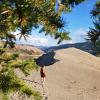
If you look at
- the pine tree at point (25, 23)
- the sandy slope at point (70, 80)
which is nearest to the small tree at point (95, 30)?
the pine tree at point (25, 23)

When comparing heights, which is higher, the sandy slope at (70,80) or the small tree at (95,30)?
the small tree at (95,30)

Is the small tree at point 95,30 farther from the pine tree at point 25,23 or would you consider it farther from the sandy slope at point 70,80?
the sandy slope at point 70,80

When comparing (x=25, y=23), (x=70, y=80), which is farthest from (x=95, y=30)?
(x=70, y=80)

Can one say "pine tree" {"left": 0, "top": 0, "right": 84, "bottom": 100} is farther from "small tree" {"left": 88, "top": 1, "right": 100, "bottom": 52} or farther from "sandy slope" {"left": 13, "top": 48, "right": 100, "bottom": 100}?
"sandy slope" {"left": 13, "top": 48, "right": 100, "bottom": 100}

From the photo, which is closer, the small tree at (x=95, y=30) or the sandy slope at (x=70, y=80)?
the small tree at (x=95, y=30)

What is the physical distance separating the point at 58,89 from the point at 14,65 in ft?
71.3

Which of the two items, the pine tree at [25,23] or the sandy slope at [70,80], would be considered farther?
the sandy slope at [70,80]

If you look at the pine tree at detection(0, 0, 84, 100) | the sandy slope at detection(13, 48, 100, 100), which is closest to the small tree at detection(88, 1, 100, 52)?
the pine tree at detection(0, 0, 84, 100)

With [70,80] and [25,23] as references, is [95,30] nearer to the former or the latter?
[25,23]

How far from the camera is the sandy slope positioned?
987 inches

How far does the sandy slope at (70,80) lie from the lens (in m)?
25.1

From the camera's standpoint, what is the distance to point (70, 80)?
31734mm

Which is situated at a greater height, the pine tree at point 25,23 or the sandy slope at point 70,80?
the pine tree at point 25,23

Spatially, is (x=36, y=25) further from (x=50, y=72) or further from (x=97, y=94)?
(x=50, y=72)
